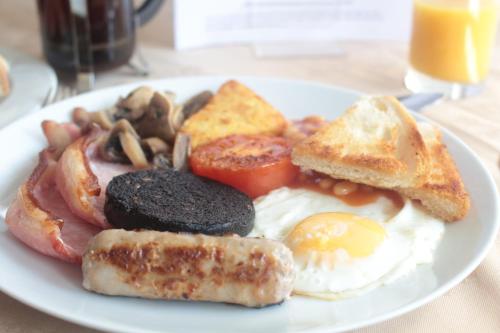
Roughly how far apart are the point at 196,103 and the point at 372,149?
787 mm

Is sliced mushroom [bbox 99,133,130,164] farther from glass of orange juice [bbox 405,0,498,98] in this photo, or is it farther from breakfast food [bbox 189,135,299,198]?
glass of orange juice [bbox 405,0,498,98]

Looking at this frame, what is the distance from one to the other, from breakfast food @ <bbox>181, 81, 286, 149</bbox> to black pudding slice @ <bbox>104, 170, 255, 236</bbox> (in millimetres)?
336

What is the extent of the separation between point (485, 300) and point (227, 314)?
30.0 inches

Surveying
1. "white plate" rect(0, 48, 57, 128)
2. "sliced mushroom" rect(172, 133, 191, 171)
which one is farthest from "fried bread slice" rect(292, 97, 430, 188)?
"white plate" rect(0, 48, 57, 128)

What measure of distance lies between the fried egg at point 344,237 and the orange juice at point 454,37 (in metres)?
1.34

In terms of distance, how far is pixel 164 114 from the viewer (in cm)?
231

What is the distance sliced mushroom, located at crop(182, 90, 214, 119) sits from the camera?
2.51m

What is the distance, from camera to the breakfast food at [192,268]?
1490 mm

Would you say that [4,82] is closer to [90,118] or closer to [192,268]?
[90,118]

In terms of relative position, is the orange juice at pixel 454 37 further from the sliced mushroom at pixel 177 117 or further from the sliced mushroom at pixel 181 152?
the sliced mushroom at pixel 181 152

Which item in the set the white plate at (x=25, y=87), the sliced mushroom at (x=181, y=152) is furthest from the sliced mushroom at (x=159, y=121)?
the white plate at (x=25, y=87)

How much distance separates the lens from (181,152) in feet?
7.12

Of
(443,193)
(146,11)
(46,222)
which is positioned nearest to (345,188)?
(443,193)

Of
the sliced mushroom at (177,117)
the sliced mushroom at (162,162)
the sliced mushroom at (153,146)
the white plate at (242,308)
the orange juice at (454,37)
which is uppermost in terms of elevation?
the orange juice at (454,37)
